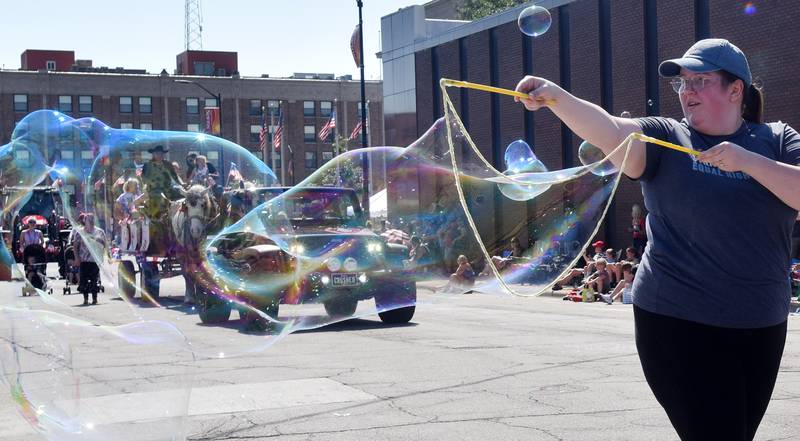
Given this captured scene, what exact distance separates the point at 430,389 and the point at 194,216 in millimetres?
2859

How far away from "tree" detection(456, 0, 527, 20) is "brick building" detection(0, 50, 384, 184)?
26.5ft

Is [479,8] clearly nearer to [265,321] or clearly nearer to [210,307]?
[210,307]

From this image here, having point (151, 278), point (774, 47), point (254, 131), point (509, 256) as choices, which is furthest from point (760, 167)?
point (254, 131)

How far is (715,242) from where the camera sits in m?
3.15

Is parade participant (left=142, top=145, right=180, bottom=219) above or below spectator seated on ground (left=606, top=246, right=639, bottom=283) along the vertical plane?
above

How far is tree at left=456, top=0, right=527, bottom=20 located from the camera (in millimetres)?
57469

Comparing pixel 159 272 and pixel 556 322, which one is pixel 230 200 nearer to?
pixel 159 272

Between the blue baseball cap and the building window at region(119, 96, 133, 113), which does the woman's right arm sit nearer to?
the blue baseball cap

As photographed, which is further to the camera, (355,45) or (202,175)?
(355,45)

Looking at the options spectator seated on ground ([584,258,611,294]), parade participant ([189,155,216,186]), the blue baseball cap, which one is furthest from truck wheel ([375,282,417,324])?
spectator seated on ground ([584,258,611,294])

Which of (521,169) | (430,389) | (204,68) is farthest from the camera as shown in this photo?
(204,68)

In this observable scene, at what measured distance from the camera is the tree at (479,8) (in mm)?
57469

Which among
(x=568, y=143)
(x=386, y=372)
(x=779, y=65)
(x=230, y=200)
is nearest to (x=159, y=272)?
(x=230, y=200)

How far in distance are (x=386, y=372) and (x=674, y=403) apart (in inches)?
224
